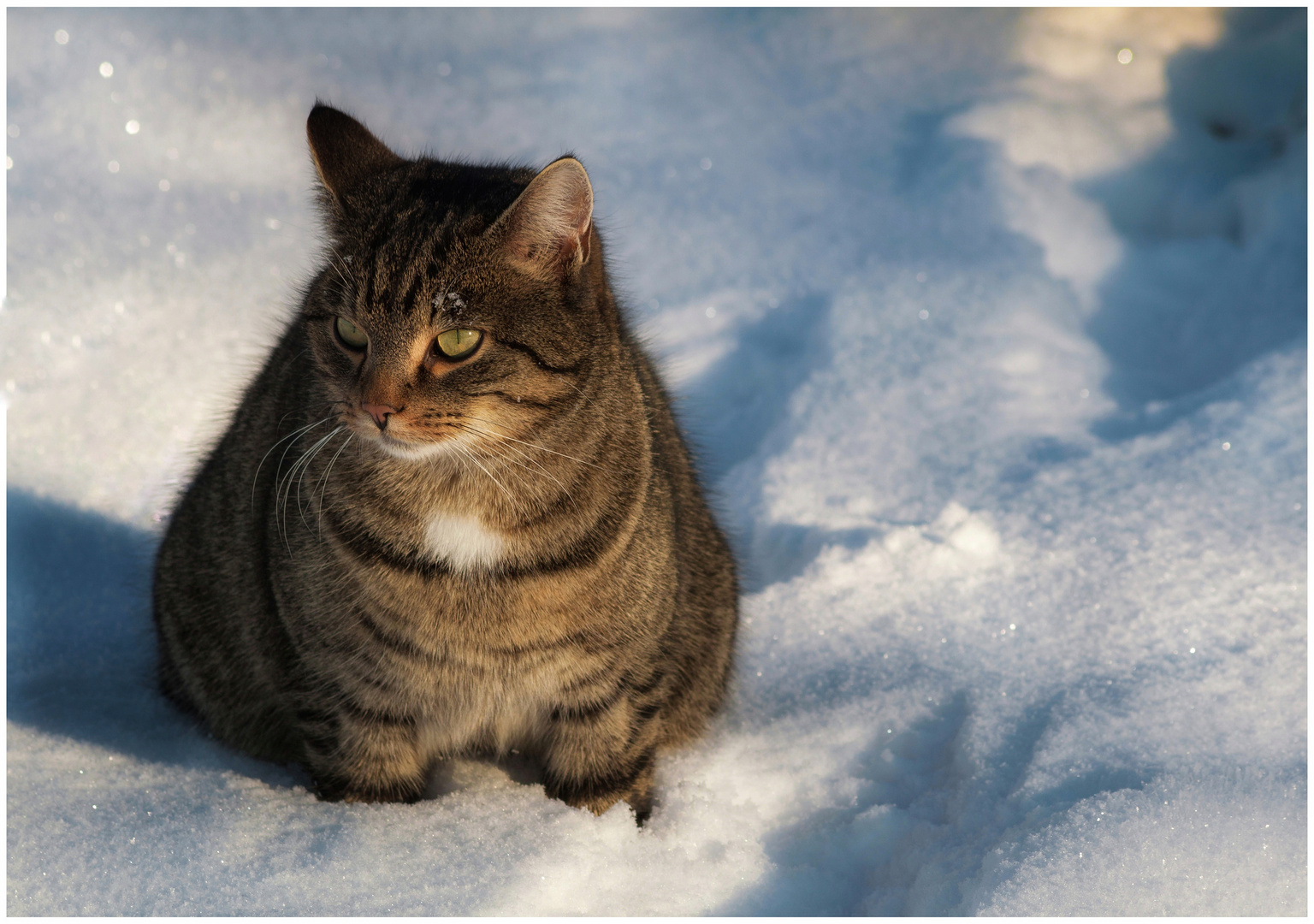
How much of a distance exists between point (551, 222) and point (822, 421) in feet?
5.42

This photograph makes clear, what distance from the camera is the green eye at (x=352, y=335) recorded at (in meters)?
1.71

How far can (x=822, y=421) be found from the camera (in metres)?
3.19

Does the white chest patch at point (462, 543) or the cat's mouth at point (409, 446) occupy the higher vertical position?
the cat's mouth at point (409, 446)

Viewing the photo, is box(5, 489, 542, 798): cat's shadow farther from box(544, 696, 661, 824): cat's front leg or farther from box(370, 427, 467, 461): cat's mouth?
box(370, 427, 467, 461): cat's mouth

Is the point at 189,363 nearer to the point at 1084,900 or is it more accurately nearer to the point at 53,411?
the point at 53,411

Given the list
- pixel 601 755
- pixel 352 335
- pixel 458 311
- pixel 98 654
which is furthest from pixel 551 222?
pixel 98 654

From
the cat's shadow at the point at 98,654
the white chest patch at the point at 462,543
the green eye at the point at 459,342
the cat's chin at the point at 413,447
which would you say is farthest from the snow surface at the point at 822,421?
the green eye at the point at 459,342

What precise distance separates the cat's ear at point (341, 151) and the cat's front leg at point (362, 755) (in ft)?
3.01

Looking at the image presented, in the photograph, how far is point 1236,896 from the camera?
1771 mm

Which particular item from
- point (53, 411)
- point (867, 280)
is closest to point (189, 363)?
point (53, 411)

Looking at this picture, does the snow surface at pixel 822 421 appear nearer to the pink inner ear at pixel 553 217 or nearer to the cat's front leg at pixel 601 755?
the cat's front leg at pixel 601 755

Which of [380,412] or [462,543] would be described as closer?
[380,412]

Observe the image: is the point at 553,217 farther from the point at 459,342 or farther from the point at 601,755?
the point at 601,755

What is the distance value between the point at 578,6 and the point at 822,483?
2.72 metres
